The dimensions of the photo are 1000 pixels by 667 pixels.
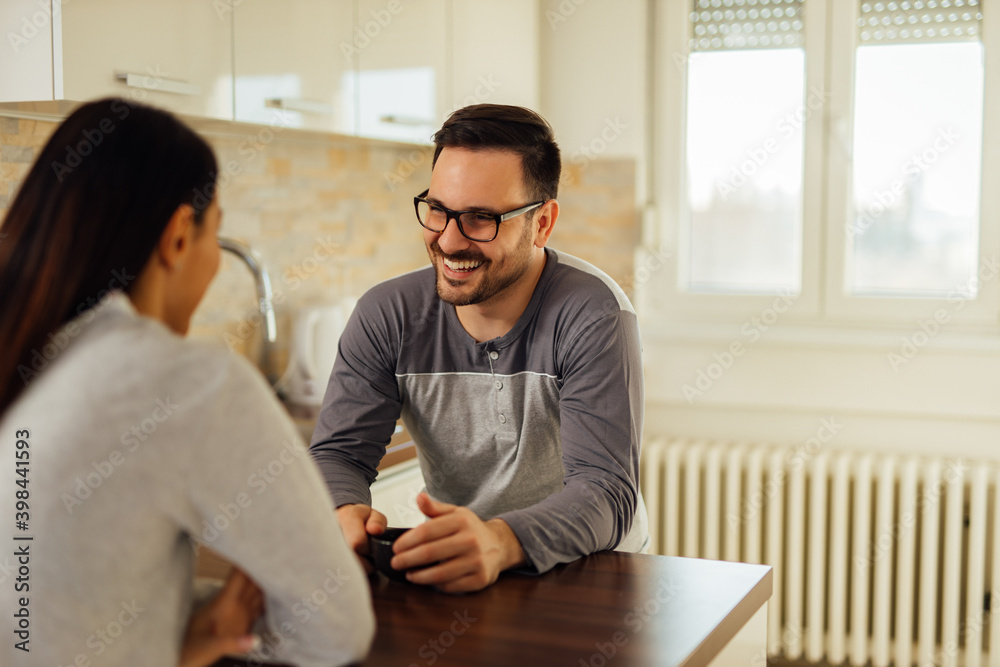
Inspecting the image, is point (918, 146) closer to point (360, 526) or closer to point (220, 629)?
point (360, 526)

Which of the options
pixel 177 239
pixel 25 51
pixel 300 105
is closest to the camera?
pixel 177 239

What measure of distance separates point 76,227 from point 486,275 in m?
0.86

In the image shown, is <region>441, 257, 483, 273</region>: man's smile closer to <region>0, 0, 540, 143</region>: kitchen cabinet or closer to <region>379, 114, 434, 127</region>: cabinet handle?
<region>0, 0, 540, 143</region>: kitchen cabinet

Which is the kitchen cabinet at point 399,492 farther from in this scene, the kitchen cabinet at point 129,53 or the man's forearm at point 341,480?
the kitchen cabinet at point 129,53

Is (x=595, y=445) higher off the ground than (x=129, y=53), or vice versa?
(x=129, y=53)

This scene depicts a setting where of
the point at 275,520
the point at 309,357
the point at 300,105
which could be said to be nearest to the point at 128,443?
the point at 275,520

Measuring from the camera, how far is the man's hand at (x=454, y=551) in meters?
1.15

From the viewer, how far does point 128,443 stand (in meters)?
0.77

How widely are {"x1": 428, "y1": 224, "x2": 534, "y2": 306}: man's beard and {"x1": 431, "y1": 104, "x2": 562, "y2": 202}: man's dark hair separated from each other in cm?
11

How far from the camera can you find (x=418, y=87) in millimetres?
2770

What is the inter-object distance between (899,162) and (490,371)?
2.00 m

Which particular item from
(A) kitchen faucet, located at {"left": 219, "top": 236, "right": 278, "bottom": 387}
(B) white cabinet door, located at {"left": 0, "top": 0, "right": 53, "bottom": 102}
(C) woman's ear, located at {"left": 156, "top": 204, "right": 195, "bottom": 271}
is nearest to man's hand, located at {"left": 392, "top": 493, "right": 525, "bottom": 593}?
(C) woman's ear, located at {"left": 156, "top": 204, "right": 195, "bottom": 271}

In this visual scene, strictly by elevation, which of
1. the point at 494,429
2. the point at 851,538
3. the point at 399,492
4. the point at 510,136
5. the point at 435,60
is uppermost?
the point at 435,60

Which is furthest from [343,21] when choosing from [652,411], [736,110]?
[652,411]
